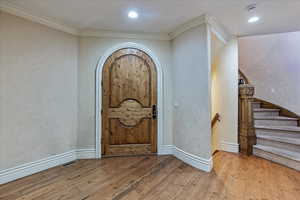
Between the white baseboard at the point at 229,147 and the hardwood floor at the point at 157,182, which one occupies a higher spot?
the white baseboard at the point at 229,147

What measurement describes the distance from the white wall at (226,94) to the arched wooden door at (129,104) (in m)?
1.47

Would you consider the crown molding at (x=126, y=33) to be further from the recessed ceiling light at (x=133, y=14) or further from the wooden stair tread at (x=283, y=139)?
the wooden stair tread at (x=283, y=139)

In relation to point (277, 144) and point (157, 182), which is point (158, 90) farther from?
point (277, 144)

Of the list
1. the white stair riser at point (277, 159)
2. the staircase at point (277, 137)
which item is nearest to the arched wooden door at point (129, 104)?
the white stair riser at point (277, 159)

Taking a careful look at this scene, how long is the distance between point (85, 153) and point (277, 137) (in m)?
3.84

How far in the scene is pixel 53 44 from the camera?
9.44 feet

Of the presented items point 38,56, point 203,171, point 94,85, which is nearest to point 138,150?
point 203,171

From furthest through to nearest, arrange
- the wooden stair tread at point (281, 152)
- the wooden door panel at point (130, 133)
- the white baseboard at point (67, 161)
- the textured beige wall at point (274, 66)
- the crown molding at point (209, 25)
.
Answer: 1. the textured beige wall at point (274, 66)
2. the wooden door panel at point (130, 133)
3. the wooden stair tread at point (281, 152)
4. the crown molding at point (209, 25)
5. the white baseboard at point (67, 161)

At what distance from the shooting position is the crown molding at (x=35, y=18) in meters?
2.30

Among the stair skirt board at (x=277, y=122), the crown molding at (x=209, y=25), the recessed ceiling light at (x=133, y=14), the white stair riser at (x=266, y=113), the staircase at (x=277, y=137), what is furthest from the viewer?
the white stair riser at (x=266, y=113)

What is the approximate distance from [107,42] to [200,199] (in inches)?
119

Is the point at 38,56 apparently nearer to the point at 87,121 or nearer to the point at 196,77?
the point at 87,121

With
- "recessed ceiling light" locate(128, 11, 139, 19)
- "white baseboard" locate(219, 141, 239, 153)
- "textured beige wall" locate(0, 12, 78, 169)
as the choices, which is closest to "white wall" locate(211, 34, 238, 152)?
"white baseboard" locate(219, 141, 239, 153)

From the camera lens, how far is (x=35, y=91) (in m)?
2.63
